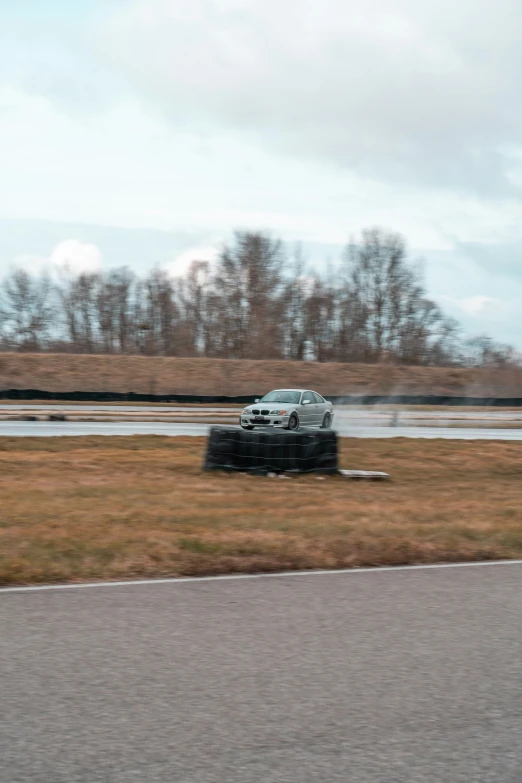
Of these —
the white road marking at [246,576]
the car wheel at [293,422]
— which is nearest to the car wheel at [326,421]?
the car wheel at [293,422]

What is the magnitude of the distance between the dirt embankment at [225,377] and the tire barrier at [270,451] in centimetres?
4438

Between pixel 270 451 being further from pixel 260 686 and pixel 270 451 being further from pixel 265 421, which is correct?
pixel 260 686

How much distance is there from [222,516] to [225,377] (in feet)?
173

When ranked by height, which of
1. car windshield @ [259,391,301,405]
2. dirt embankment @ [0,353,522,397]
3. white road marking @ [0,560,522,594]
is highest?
dirt embankment @ [0,353,522,397]

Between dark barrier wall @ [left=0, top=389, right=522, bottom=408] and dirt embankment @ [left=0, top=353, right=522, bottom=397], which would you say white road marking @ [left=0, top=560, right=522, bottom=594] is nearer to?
dark barrier wall @ [left=0, top=389, right=522, bottom=408]

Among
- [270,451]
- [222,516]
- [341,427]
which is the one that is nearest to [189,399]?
[341,427]

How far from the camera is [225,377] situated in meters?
62.9

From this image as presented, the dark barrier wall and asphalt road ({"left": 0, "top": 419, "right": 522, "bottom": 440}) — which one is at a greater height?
the dark barrier wall

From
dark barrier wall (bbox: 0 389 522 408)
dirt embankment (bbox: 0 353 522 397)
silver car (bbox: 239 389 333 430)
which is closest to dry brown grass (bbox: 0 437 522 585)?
silver car (bbox: 239 389 333 430)

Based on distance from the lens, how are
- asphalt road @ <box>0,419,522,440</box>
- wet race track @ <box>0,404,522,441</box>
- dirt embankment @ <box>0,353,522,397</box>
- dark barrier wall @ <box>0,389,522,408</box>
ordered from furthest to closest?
1. dirt embankment @ <box>0,353,522,397</box>
2. dark barrier wall @ <box>0,389,522,408</box>
3. wet race track @ <box>0,404,522,441</box>
4. asphalt road @ <box>0,419,522,440</box>

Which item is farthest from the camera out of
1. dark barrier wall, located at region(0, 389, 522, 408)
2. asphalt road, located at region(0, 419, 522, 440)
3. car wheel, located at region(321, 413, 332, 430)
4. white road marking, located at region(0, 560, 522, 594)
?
dark barrier wall, located at region(0, 389, 522, 408)

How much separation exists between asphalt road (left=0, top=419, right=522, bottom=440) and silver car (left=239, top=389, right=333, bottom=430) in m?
1.03

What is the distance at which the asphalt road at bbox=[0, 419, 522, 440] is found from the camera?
23.0m

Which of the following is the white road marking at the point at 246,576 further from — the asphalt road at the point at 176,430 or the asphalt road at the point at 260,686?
the asphalt road at the point at 176,430
